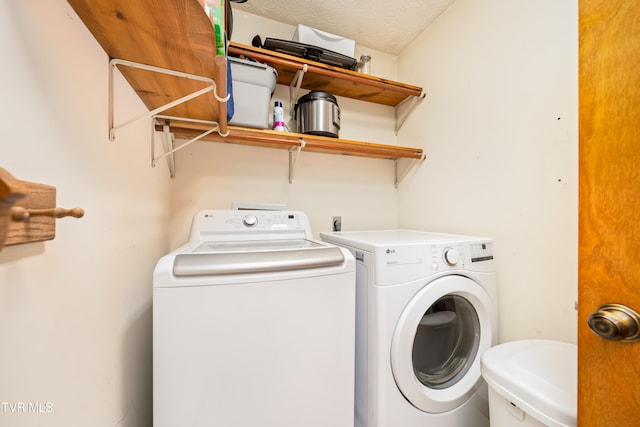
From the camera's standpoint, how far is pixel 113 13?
57 centimetres

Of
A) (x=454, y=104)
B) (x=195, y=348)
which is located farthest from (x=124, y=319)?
(x=454, y=104)

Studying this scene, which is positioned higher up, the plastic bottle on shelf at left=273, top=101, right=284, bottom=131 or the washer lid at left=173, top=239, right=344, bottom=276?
the plastic bottle on shelf at left=273, top=101, right=284, bottom=131

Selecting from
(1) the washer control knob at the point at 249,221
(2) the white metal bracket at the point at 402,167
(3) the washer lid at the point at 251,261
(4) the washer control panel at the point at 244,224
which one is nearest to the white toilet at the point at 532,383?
(3) the washer lid at the point at 251,261

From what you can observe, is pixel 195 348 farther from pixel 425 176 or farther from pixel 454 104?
pixel 454 104

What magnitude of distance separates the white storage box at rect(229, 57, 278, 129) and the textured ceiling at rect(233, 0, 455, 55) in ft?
1.80

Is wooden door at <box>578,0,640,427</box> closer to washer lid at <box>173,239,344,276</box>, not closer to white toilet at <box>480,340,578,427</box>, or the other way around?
white toilet at <box>480,340,578,427</box>

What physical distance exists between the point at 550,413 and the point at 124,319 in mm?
1284

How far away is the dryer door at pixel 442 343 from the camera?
40.2 inches

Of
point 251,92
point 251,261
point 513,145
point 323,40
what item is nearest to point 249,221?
point 251,261

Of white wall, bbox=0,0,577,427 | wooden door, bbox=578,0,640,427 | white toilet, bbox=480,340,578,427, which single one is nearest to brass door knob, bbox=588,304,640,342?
wooden door, bbox=578,0,640,427

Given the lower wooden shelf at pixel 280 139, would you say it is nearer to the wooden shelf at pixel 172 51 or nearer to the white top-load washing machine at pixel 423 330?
the wooden shelf at pixel 172 51

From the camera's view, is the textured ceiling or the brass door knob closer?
the brass door knob

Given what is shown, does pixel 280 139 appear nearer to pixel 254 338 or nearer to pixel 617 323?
pixel 254 338

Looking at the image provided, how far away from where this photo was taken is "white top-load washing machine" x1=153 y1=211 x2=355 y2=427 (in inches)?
28.8
